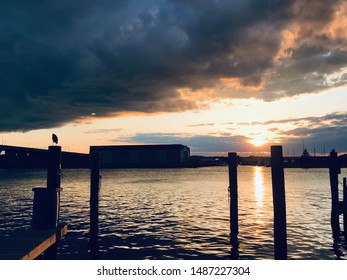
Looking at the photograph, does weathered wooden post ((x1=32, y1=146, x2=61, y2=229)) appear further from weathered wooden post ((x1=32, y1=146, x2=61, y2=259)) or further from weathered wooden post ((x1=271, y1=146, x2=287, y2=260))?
weathered wooden post ((x1=271, y1=146, x2=287, y2=260))

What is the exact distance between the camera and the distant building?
620 feet

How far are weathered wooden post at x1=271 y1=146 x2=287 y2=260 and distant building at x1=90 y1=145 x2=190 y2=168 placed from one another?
177 meters

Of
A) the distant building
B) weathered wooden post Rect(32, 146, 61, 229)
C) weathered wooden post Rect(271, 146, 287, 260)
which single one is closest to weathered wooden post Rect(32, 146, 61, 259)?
weathered wooden post Rect(32, 146, 61, 229)

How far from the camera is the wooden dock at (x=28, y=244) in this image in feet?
23.0

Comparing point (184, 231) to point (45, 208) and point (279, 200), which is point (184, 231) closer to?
point (279, 200)

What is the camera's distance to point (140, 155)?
625 ft

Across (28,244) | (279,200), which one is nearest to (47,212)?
(28,244)

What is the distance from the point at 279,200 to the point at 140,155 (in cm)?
18171

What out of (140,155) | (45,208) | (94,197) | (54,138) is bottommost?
(94,197)
